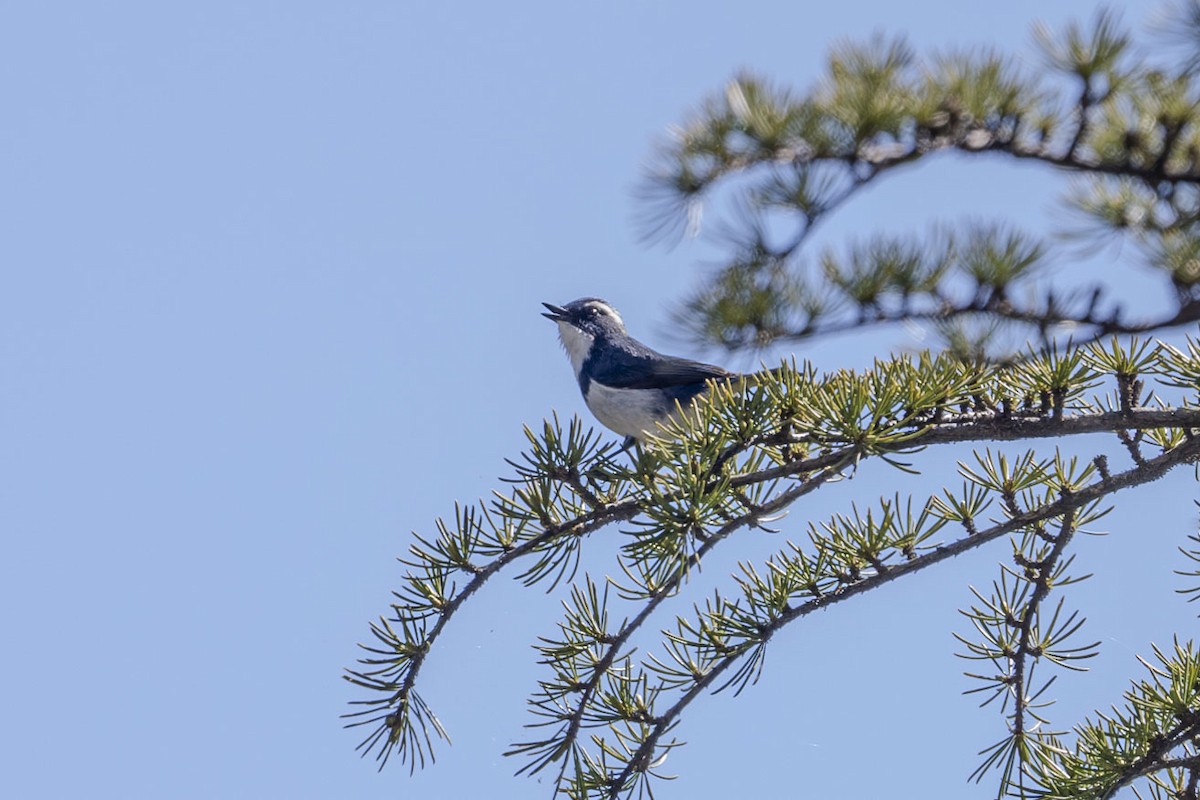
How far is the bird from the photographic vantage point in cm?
596

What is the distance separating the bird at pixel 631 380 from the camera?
5.96 metres

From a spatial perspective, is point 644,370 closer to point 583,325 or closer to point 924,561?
point 583,325

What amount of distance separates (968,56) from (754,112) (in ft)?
1.25

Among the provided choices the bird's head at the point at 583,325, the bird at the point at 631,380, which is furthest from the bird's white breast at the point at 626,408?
the bird's head at the point at 583,325

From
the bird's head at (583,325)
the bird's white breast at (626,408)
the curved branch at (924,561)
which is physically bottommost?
the curved branch at (924,561)

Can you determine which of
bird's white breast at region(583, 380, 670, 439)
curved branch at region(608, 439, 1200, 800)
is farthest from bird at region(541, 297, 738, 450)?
curved branch at region(608, 439, 1200, 800)

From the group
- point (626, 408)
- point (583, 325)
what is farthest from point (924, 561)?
point (583, 325)

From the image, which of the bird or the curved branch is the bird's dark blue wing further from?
the curved branch

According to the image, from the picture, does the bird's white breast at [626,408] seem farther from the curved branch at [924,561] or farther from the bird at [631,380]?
the curved branch at [924,561]

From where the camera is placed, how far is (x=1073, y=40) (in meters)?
2.24

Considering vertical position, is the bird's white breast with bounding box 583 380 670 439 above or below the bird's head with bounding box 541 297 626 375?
below

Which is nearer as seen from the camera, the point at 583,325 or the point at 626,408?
the point at 626,408

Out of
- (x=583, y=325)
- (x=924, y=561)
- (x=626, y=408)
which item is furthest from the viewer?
(x=583, y=325)

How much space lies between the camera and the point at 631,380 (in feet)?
20.2
